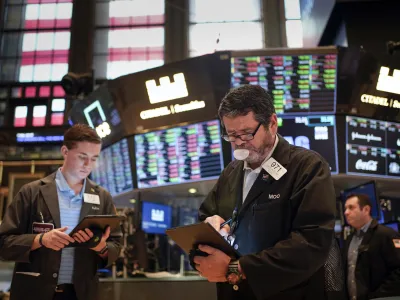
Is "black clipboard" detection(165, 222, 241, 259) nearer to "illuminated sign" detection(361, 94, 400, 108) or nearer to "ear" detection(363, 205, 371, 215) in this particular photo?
"ear" detection(363, 205, 371, 215)

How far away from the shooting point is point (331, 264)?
1688mm

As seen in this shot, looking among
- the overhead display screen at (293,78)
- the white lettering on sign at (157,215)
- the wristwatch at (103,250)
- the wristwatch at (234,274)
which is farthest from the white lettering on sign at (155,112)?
the wristwatch at (234,274)

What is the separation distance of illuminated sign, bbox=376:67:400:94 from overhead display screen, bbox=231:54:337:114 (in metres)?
0.60

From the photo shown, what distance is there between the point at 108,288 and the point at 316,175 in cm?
242

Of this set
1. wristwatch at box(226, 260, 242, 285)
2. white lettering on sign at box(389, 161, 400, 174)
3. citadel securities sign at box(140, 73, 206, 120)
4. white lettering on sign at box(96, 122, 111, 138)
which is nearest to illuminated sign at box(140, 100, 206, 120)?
citadel securities sign at box(140, 73, 206, 120)

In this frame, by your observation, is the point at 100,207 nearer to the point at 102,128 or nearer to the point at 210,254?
the point at 210,254

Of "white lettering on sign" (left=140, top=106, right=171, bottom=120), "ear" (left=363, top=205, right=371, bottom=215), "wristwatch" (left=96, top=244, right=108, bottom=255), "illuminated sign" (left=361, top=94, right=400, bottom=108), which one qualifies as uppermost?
"illuminated sign" (left=361, top=94, right=400, bottom=108)

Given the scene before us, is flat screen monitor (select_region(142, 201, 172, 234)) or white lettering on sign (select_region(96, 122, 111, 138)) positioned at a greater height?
white lettering on sign (select_region(96, 122, 111, 138))

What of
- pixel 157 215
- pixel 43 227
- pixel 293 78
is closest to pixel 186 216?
pixel 157 215

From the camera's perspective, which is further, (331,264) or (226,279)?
(331,264)

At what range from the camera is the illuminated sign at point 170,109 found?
518 cm

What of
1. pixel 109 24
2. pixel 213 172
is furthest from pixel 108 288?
pixel 109 24

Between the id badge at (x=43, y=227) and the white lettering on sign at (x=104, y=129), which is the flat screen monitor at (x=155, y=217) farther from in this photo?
the id badge at (x=43, y=227)

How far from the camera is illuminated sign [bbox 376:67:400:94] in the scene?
5.09 metres
